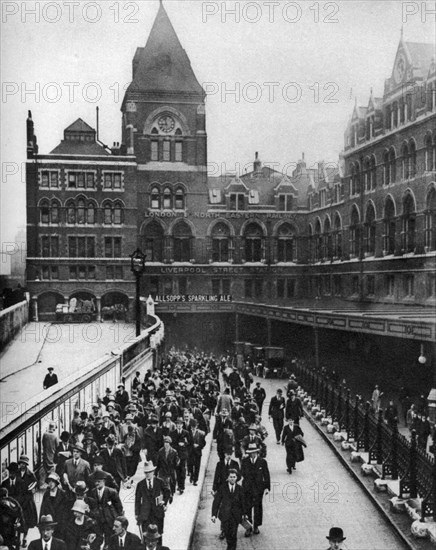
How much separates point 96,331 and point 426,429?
28.6 meters

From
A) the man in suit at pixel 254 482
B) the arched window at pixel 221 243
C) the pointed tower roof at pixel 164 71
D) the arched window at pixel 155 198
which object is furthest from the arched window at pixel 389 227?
the man in suit at pixel 254 482

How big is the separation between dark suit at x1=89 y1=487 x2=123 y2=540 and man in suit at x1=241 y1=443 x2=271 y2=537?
9.86 feet

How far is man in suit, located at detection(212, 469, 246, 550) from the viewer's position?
10055 mm

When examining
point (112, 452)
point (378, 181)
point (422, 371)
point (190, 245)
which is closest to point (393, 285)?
point (378, 181)

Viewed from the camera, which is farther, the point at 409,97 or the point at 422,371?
the point at 409,97

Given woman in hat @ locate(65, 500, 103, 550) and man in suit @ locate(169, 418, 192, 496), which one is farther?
man in suit @ locate(169, 418, 192, 496)

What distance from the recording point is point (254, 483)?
11.3 meters

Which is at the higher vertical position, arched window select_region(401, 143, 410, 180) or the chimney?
the chimney

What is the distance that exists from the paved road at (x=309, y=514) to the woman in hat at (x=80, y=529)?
3335 mm

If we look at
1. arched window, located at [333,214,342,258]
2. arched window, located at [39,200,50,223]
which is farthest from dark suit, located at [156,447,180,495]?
arched window, located at [39,200,50,223]

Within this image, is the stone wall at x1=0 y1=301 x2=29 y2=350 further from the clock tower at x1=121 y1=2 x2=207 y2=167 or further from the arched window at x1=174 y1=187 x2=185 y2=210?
the clock tower at x1=121 y1=2 x2=207 y2=167

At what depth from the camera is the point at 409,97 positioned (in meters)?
34.3

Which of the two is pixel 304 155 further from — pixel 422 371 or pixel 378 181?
pixel 422 371

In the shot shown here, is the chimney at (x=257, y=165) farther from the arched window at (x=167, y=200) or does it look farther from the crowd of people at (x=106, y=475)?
the crowd of people at (x=106, y=475)
